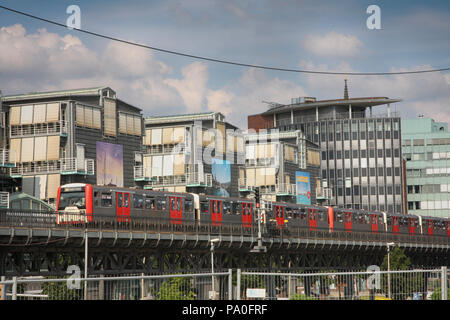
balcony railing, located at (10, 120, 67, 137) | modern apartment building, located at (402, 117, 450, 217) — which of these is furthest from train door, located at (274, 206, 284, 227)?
modern apartment building, located at (402, 117, 450, 217)

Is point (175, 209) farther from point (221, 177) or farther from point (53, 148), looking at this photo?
point (221, 177)

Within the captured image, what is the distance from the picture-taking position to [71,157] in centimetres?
7250

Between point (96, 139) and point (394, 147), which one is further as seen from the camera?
point (394, 147)

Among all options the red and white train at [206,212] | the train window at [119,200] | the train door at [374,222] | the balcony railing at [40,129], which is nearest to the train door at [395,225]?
the red and white train at [206,212]

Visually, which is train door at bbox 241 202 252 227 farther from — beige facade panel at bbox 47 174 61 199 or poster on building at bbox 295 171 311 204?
poster on building at bbox 295 171 311 204

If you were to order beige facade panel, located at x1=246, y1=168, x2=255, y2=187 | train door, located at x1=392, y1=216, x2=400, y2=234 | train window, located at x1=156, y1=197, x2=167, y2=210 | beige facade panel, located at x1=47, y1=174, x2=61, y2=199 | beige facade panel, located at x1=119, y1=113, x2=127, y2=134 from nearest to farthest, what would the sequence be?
train window, located at x1=156, y1=197, x2=167, y2=210
beige facade panel, located at x1=47, y1=174, x2=61, y2=199
beige facade panel, located at x1=119, y1=113, x2=127, y2=134
train door, located at x1=392, y1=216, x2=400, y2=234
beige facade panel, located at x1=246, y1=168, x2=255, y2=187

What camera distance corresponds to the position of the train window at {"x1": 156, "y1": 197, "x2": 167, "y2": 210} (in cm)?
6081

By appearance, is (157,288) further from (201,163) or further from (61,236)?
(201,163)

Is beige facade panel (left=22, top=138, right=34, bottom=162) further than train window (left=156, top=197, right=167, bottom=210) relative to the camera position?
Yes

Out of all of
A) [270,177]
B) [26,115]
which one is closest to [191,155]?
[270,177]

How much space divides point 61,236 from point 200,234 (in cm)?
1636

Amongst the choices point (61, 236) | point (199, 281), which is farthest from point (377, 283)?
point (61, 236)

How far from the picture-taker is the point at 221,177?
325ft

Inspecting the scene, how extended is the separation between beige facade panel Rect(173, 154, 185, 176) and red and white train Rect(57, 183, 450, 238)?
18.8 meters
